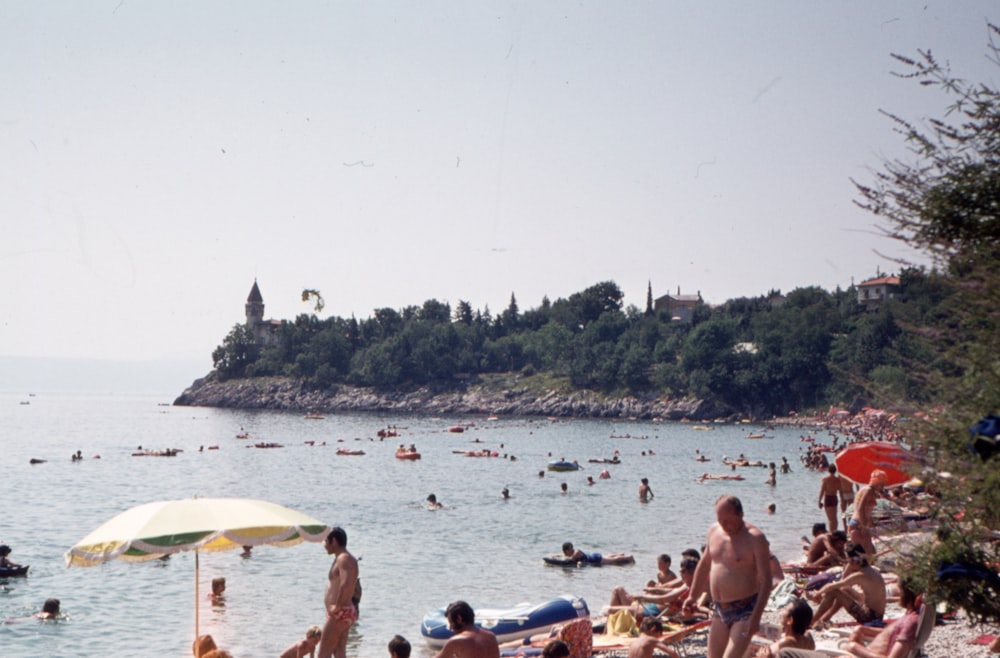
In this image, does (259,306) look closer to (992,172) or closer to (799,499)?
(799,499)

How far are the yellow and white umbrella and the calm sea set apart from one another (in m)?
6.81

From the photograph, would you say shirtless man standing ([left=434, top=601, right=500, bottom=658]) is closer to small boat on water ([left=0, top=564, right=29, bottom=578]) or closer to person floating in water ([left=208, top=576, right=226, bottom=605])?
person floating in water ([left=208, top=576, right=226, bottom=605])

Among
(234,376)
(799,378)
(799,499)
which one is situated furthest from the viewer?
(234,376)

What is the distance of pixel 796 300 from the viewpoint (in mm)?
142000

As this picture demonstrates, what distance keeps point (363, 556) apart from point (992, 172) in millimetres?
22207

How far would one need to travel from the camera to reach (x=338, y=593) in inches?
402

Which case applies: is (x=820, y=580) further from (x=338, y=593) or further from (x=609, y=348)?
(x=609, y=348)

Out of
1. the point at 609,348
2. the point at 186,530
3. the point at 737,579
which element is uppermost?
the point at 609,348

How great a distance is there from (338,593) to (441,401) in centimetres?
14044

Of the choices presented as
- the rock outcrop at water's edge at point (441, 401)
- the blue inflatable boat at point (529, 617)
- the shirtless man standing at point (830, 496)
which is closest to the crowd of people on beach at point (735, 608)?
the blue inflatable boat at point (529, 617)

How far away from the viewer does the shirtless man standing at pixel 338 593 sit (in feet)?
33.3

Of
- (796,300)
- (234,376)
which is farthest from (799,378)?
(234,376)

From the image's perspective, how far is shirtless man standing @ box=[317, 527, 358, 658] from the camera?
1016 cm

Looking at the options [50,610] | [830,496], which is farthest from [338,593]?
[830,496]
